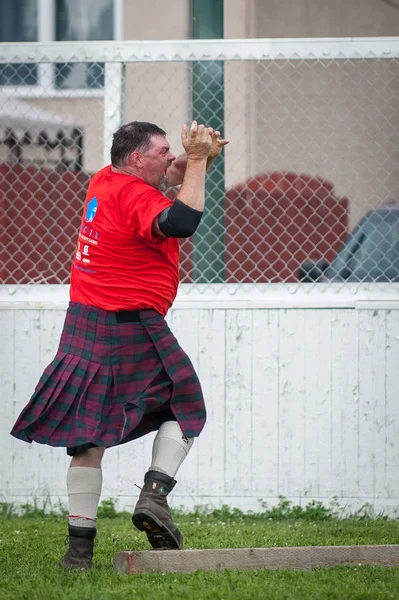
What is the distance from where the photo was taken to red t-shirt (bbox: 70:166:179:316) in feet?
13.6

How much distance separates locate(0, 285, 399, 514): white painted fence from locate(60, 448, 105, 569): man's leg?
1.85 metres

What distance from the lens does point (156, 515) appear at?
4062 millimetres

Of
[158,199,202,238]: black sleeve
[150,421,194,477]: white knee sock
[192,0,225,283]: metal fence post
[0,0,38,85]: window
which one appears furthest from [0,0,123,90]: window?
[150,421,194,477]: white knee sock

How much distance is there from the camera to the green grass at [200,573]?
3672 mm

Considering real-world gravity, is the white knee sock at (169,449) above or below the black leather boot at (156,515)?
above

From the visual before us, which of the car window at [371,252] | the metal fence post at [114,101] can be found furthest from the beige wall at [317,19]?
the car window at [371,252]

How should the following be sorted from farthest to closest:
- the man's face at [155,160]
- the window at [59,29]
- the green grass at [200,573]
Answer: the window at [59,29], the man's face at [155,160], the green grass at [200,573]

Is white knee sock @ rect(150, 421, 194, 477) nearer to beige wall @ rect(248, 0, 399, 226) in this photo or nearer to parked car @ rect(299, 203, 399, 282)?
parked car @ rect(299, 203, 399, 282)

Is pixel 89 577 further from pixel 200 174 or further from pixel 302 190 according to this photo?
pixel 302 190

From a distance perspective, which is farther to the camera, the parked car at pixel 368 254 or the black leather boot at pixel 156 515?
the parked car at pixel 368 254

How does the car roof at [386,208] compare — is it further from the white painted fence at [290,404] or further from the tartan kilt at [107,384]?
the tartan kilt at [107,384]

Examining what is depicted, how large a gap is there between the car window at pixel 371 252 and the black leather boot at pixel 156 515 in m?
2.35

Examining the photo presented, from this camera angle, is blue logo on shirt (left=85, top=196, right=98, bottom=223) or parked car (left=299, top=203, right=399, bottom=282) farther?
parked car (left=299, top=203, right=399, bottom=282)

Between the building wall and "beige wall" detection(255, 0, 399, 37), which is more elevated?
"beige wall" detection(255, 0, 399, 37)
